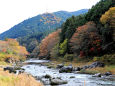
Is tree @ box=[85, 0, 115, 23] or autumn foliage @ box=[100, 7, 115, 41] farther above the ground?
tree @ box=[85, 0, 115, 23]

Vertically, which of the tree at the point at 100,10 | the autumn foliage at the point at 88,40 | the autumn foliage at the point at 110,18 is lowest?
the autumn foliage at the point at 88,40

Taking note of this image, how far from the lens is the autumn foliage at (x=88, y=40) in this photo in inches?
1714

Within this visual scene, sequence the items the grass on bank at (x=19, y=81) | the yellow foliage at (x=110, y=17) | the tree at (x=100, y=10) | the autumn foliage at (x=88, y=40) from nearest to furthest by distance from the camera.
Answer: the grass on bank at (x=19, y=81) → the yellow foliage at (x=110, y=17) → the autumn foliage at (x=88, y=40) → the tree at (x=100, y=10)

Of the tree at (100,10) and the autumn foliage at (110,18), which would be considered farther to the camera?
the tree at (100,10)

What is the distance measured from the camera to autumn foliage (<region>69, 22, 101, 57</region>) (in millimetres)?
43531

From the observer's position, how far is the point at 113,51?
3962 cm

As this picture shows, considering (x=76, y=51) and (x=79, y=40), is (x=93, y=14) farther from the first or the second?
(x=76, y=51)

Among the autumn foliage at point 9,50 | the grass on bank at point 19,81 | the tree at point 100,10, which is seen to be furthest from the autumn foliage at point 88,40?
the grass on bank at point 19,81

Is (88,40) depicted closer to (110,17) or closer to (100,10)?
(100,10)

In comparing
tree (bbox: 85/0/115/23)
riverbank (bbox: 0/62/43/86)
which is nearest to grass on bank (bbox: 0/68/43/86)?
riverbank (bbox: 0/62/43/86)

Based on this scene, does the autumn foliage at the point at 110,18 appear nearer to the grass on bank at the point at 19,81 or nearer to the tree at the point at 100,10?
the tree at the point at 100,10

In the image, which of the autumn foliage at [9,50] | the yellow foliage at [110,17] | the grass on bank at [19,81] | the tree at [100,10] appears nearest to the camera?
the grass on bank at [19,81]

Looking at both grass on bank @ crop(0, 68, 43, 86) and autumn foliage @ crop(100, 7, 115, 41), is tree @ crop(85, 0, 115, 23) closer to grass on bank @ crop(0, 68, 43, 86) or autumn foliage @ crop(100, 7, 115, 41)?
autumn foliage @ crop(100, 7, 115, 41)

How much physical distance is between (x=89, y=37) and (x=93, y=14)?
7870 millimetres
